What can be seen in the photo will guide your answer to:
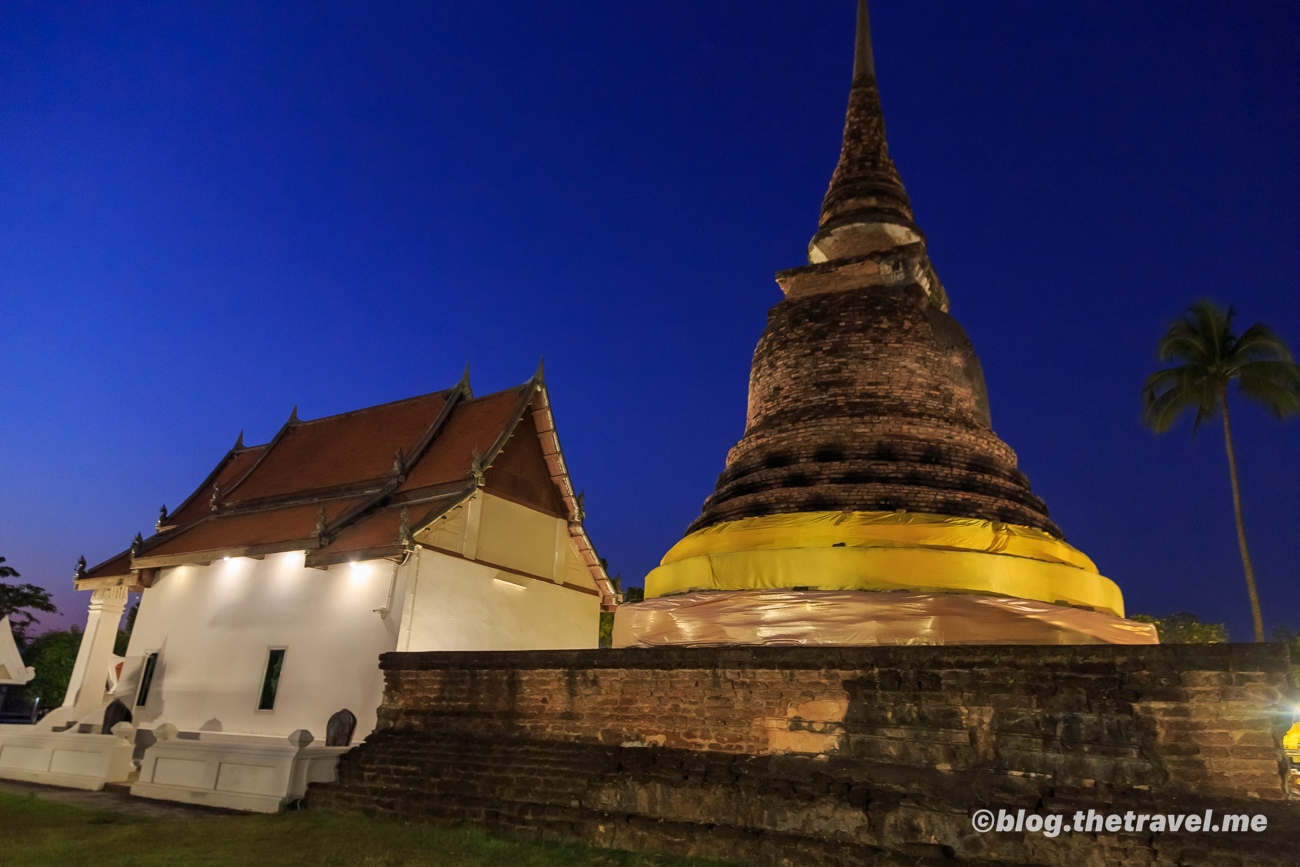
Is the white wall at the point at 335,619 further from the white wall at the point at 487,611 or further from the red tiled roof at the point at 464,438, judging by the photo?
the red tiled roof at the point at 464,438

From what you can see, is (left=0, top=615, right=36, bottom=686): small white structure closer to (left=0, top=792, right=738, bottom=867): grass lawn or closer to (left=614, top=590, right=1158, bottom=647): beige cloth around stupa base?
(left=0, top=792, right=738, bottom=867): grass lawn

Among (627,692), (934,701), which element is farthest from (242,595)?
(934,701)

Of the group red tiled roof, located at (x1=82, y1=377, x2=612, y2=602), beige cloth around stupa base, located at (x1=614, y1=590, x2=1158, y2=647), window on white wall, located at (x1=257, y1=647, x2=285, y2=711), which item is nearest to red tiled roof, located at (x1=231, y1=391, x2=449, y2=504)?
red tiled roof, located at (x1=82, y1=377, x2=612, y2=602)

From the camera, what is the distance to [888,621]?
8328 millimetres

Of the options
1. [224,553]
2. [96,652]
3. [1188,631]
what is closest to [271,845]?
[224,553]

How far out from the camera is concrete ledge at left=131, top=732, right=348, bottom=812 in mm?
9500

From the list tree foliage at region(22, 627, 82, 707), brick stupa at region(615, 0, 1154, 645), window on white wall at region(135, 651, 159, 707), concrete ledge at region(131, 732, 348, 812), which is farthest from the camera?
tree foliage at region(22, 627, 82, 707)

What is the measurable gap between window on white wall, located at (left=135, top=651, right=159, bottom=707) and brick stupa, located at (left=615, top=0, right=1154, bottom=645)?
9849 mm

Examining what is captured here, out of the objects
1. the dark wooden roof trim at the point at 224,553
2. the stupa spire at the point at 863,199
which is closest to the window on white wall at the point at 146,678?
the dark wooden roof trim at the point at 224,553

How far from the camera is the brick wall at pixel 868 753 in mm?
5695

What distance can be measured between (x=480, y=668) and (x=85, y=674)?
418 inches

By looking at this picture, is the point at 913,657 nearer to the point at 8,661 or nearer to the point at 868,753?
the point at 868,753

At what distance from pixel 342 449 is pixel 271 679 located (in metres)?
4.83

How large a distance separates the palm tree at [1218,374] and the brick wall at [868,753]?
1106 centimetres
